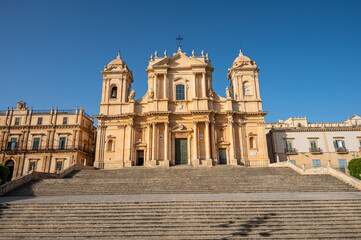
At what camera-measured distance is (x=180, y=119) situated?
2953 centimetres

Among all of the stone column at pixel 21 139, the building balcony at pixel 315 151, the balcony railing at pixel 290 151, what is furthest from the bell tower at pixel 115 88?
the building balcony at pixel 315 151

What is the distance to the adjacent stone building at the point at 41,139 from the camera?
32250mm

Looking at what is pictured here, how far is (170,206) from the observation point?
1128cm

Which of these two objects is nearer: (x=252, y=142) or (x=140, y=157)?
(x=140, y=157)

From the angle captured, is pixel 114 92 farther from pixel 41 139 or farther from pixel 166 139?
pixel 41 139

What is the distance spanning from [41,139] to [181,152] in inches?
751

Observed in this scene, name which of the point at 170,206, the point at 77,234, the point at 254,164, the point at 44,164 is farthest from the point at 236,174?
the point at 44,164

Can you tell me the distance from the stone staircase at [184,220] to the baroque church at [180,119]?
16.2 meters

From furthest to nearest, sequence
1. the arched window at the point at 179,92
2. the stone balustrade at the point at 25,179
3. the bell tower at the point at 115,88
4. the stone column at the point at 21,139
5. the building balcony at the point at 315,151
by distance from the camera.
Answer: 1. the building balcony at the point at 315,151
2. the stone column at the point at 21,139
3. the arched window at the point at 179,92
4. the bell tower at the point at 115,88
5. the stone balustrade at the point at 25,179

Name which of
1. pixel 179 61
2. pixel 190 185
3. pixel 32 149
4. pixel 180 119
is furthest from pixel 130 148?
pixel 32 149

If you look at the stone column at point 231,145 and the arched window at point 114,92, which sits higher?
the arched window at point 114,92

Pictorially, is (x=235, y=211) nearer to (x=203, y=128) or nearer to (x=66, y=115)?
(x=203, y=128)

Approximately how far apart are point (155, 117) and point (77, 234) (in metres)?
20.2

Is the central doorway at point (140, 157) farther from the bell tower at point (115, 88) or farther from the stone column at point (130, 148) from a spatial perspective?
the bell tower at point (115, 88)
